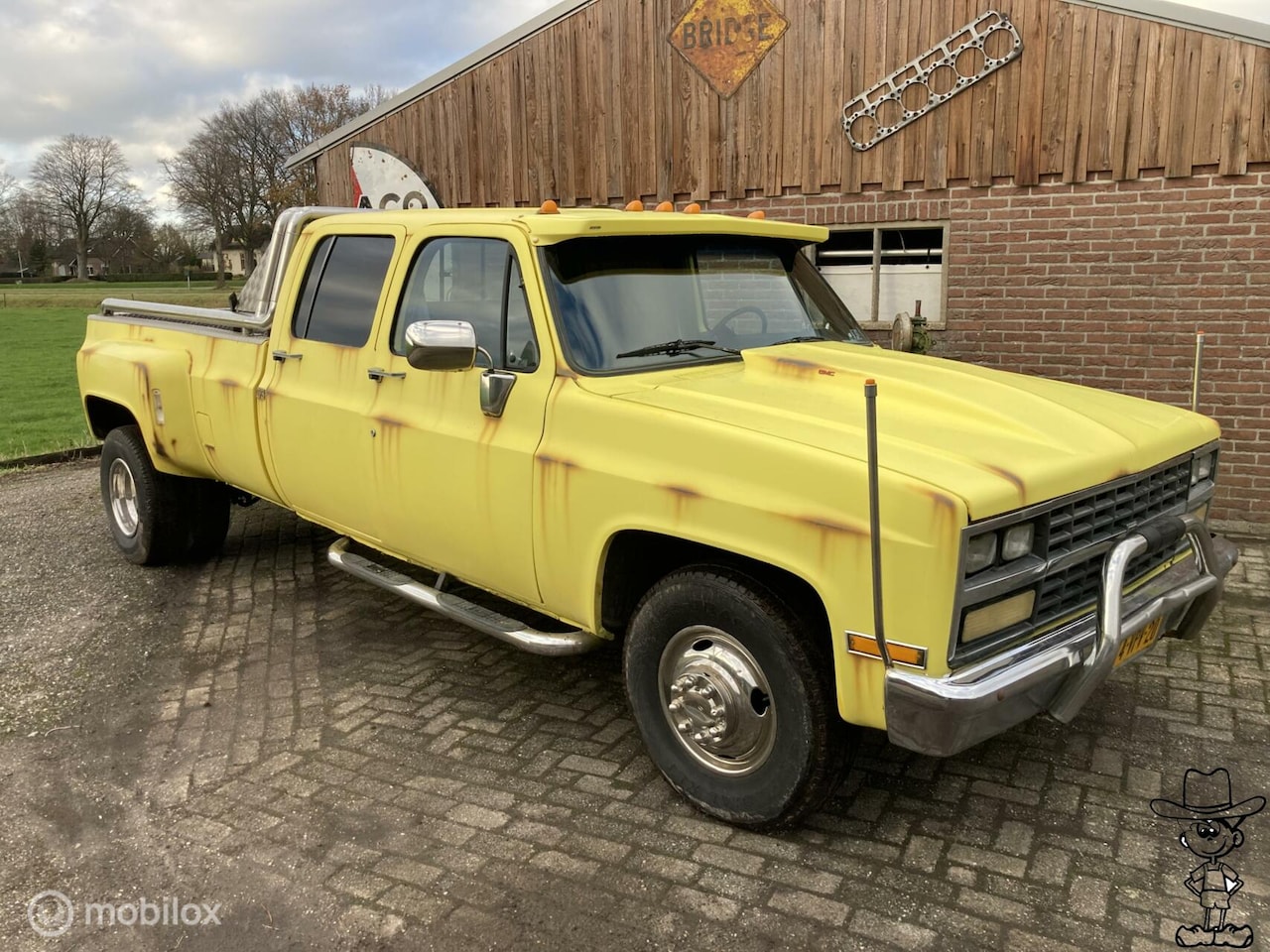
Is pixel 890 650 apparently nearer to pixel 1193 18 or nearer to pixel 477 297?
pixel 477 297

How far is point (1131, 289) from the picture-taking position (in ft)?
23.0

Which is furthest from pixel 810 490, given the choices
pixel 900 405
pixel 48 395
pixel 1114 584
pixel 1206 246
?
pixel 48 395

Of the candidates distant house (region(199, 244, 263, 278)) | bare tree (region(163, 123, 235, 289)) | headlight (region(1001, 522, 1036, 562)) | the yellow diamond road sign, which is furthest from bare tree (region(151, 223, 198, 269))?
headlight (region(1001, 522, 1036, 562))

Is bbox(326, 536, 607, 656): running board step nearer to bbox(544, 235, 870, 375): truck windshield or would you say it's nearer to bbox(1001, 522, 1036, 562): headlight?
bbox(544, 235, 870, 375): truck windshield

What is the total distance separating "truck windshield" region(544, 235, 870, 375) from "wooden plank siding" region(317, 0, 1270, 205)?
375cm

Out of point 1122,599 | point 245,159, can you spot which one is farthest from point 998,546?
point 245,159

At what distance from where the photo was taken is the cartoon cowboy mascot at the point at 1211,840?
2.73m

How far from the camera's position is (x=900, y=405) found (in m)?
3.30

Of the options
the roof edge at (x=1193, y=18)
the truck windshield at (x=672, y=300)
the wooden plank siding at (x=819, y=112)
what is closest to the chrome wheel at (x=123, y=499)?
the truck windshield at (x=672, y=300)

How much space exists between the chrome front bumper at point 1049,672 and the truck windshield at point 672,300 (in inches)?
61.0

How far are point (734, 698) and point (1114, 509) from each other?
1338mm

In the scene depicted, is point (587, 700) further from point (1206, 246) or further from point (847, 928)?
point (1206, 246)

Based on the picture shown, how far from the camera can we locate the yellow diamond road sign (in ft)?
25.8

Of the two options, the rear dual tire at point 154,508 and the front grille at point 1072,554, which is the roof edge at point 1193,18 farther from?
the rear dual tire at point 154,508
